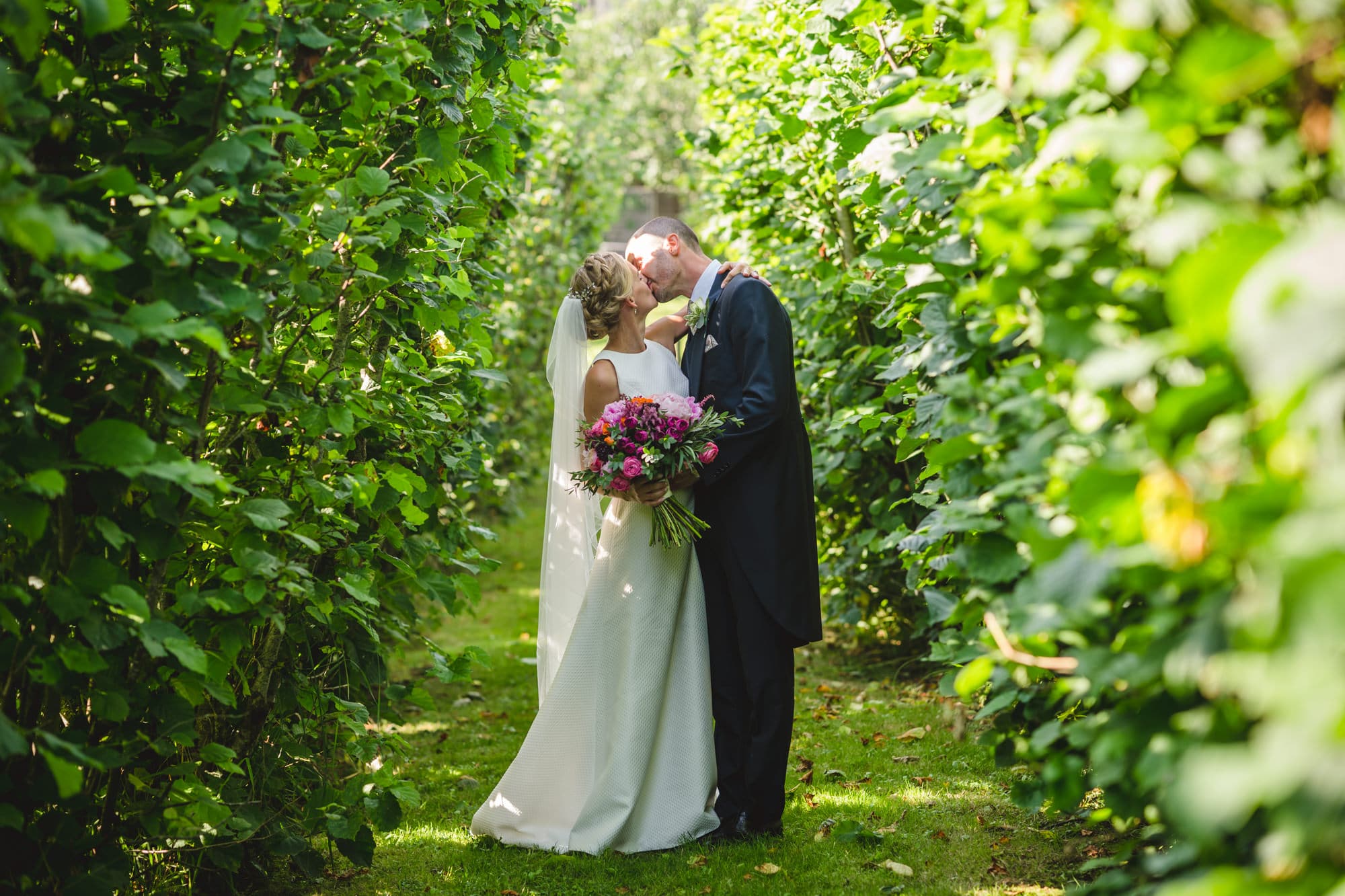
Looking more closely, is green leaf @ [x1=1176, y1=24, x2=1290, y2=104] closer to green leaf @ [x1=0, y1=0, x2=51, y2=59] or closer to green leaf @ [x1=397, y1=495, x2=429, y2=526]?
green leaf @ [x1=0, y1=0, x2=51, y2=59]

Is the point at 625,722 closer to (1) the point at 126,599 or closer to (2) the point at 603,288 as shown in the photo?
(2) the point at 603,288

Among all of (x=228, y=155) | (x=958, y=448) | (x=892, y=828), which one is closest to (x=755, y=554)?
(x=892, y=828)

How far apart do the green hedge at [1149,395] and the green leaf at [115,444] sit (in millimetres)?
1526

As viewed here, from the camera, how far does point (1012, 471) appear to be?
189 centimetres

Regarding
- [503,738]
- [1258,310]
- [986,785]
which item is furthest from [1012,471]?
[503,738]

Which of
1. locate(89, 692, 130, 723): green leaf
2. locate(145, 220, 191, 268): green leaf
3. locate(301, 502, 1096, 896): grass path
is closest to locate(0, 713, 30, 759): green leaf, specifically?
locate(89, 692, 130, 723): green leaf

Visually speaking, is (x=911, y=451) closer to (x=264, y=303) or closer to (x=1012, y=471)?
(x=1012, y=471)

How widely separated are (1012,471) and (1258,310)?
2.69 feet

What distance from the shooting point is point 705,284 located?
413 cm

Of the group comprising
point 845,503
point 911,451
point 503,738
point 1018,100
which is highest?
point 1018,100

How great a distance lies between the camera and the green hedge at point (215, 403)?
202 cm

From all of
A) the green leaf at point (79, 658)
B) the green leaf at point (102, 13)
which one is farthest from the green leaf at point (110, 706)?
the green leaf at point (102, 13)

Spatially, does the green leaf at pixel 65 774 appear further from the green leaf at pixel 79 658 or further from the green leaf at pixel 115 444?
the green leaf at pixel 115 444

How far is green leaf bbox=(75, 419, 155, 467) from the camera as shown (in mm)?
1984
